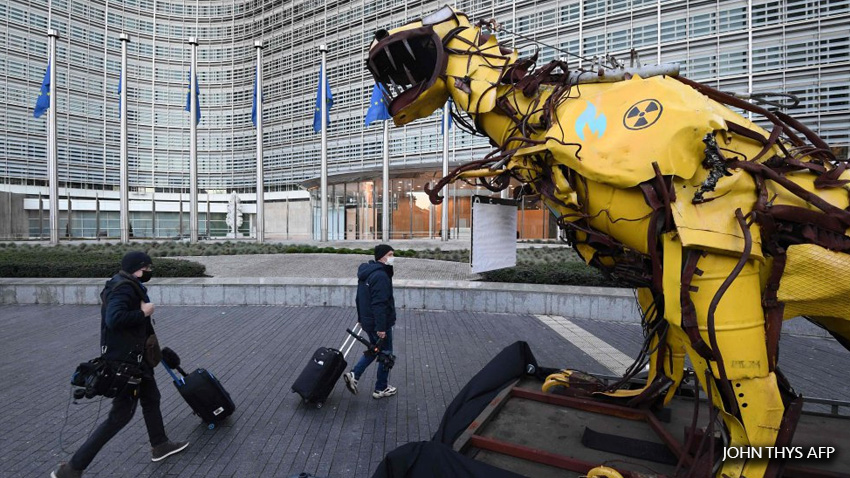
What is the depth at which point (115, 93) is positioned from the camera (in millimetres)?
43938

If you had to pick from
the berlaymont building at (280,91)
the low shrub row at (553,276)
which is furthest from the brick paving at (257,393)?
the berlaymont building at (280,91)

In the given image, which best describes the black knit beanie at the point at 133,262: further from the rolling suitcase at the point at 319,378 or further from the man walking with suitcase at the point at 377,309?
the man walking with suitcase at the point at 377,309

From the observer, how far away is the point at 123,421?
3.74 meters

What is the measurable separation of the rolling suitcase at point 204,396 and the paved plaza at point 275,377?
0.57 ft

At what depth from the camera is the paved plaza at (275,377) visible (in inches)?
161

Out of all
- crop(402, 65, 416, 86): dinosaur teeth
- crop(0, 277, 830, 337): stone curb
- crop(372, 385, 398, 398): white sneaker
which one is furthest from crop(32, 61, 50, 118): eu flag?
crop(402, 65, 416, 86): dinosaur teeth

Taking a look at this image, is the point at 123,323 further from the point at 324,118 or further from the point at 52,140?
the point at 52,140

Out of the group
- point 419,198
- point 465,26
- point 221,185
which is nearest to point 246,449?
point 465,26

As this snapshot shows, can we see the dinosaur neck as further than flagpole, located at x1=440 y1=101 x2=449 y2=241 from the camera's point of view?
No

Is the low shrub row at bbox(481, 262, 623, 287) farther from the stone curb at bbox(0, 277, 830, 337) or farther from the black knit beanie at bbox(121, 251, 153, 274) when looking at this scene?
the black knit beanie at bbox(121, 251, 153, 274)

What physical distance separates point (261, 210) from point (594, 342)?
951 inches

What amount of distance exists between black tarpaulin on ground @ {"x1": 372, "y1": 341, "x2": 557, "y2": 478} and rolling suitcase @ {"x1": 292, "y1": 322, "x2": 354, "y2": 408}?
1.82 meters

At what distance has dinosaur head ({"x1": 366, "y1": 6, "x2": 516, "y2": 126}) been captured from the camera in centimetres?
352

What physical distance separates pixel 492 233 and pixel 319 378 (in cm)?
274
